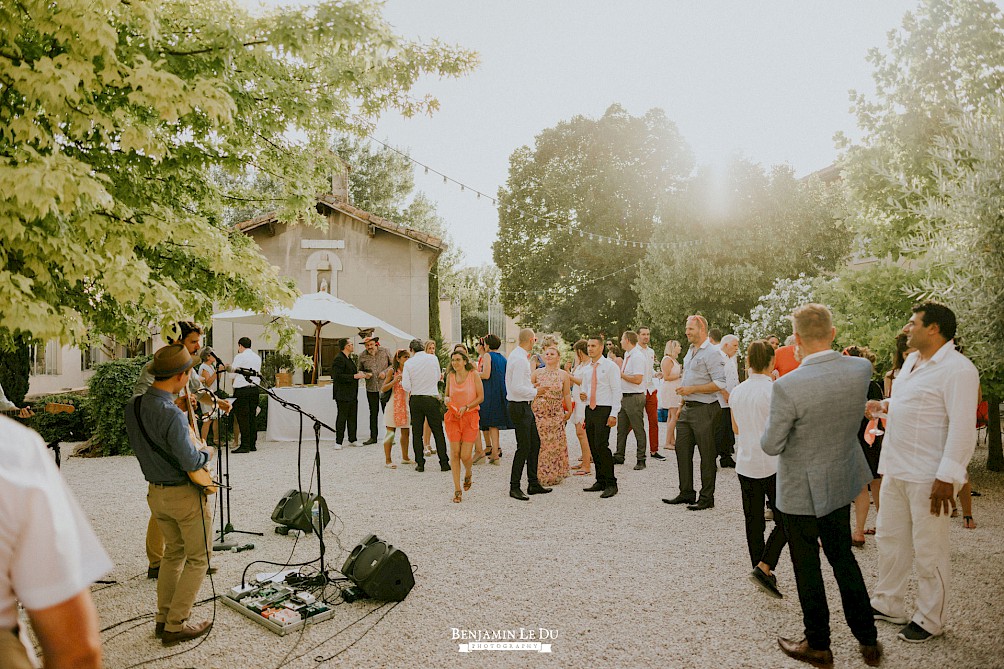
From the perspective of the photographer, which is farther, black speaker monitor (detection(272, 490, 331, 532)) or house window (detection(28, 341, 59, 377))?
house window (detection(28, 341, 59, 377))

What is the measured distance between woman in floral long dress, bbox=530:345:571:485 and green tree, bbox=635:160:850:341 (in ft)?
52.4

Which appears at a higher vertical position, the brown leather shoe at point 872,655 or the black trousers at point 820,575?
the black trousers at point 820,575

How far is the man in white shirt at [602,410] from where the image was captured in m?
7.49

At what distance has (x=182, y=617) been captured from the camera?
383 centimetres

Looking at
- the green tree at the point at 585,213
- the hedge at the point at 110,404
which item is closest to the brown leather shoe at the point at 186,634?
the hedge at the point at 110,404

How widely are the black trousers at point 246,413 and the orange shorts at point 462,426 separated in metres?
5.25

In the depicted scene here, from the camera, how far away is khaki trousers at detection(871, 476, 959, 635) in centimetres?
360

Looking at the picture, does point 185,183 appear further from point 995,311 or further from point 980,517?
point 980,517

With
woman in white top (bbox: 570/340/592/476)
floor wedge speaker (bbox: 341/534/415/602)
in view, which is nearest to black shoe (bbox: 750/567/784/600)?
floor wedge speaker (bbox: 341/534/415/602)

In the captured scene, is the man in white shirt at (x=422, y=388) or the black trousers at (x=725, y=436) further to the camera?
the black trousers at (x=725, y=436)

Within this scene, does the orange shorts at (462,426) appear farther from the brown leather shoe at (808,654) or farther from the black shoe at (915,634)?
the black shoe at (915,634)

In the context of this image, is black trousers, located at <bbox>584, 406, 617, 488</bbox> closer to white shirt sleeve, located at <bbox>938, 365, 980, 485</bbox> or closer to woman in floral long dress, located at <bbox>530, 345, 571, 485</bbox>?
woman in floral long dress, located at <bbox>530, 345, 571, 485</bbox>

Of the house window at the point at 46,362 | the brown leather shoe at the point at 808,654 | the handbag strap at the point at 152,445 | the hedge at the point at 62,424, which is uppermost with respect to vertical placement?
the house window at the point at 46,362

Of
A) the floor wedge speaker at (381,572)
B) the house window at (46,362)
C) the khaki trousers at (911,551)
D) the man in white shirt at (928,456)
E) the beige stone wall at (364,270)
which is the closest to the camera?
the man in white shirt at (928,456)
